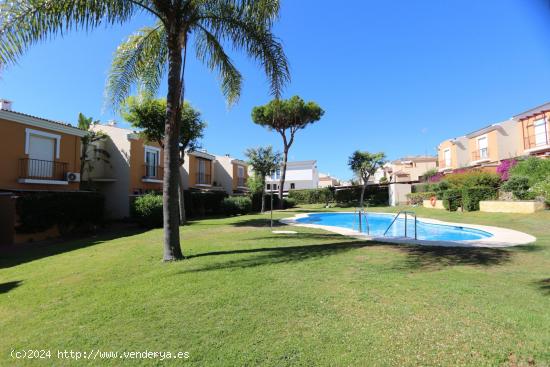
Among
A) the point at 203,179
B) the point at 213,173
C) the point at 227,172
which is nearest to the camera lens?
the point at 203,179

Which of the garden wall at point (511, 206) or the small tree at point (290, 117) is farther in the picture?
the small tree at point (290, 117)

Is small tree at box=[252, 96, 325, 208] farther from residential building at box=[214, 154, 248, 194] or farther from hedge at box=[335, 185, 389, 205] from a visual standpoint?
hedge at box=[335, 185, 389, 205]

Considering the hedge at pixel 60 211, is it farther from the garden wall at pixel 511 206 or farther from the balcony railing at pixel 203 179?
the garden wall at pixel 511 206

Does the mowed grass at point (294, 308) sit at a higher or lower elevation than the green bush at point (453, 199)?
lower

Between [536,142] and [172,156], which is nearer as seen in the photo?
[172,156]

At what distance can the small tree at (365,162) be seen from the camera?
3509 centimetres

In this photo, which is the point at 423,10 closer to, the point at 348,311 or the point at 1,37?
the point at 348,311

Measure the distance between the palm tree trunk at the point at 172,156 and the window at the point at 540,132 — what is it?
3675cm

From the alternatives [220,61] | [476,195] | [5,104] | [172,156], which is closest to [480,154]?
[476,195]

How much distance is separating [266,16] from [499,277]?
7840 mm

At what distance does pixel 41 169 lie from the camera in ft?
53.4

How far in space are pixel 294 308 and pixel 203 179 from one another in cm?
2828

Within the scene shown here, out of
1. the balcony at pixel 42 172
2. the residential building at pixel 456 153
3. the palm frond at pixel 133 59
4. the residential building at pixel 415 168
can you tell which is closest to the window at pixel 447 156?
the residential building at pixel 456 153

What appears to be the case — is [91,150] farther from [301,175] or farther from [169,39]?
[301,175]
